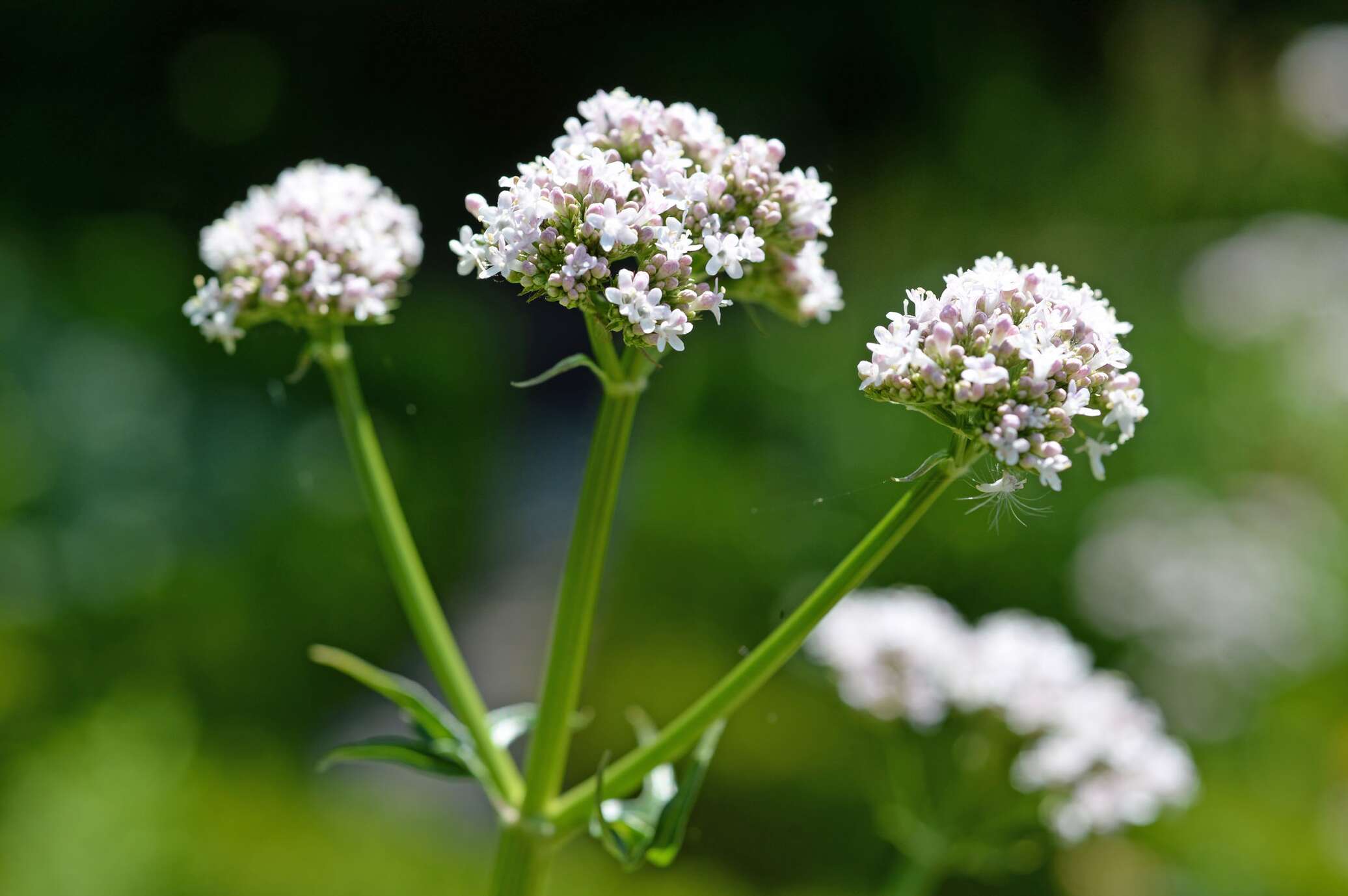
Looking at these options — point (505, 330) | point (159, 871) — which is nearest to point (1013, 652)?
point (159, 871)

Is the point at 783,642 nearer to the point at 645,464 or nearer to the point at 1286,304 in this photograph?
the point at 645,464

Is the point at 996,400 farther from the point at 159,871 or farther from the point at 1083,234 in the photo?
the point at 1083,234

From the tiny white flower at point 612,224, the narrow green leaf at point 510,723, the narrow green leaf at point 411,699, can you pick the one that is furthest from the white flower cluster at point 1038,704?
the tiny white flower at point 612,224

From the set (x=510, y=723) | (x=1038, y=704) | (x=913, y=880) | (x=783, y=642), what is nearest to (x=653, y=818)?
(x=510, y=723)

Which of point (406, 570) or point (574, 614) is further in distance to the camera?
point (406, 570)

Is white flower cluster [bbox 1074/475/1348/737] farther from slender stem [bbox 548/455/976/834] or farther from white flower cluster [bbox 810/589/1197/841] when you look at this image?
slender stem [bbox 548/455/976/834]
